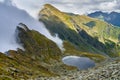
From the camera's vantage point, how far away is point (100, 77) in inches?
3617

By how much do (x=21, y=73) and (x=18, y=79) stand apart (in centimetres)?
3144

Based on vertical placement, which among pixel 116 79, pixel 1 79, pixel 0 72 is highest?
pixel 0 72

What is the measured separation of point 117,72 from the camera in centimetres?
8719

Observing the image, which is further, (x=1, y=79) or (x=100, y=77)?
(x=1, y=79)

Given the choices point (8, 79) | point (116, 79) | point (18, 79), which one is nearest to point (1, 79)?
point (8, 79)

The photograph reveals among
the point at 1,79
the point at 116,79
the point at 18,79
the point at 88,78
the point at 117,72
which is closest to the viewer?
the point at 116,79

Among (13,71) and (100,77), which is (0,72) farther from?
(100,77)

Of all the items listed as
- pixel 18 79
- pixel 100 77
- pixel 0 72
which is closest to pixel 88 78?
pixel 100 77

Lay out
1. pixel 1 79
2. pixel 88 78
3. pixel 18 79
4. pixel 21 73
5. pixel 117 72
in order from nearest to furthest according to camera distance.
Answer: pixel 117 72, pixel 88 78, pixel 1 79, pixel 18 79, pixel 21 73

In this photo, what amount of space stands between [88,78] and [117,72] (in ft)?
35.9

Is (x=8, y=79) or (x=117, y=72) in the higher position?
(x=8, y=79)

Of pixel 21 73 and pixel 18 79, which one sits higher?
pixel 21 73

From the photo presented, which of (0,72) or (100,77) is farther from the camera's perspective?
(0,72)

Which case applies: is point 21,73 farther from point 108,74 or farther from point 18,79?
point 108,74
